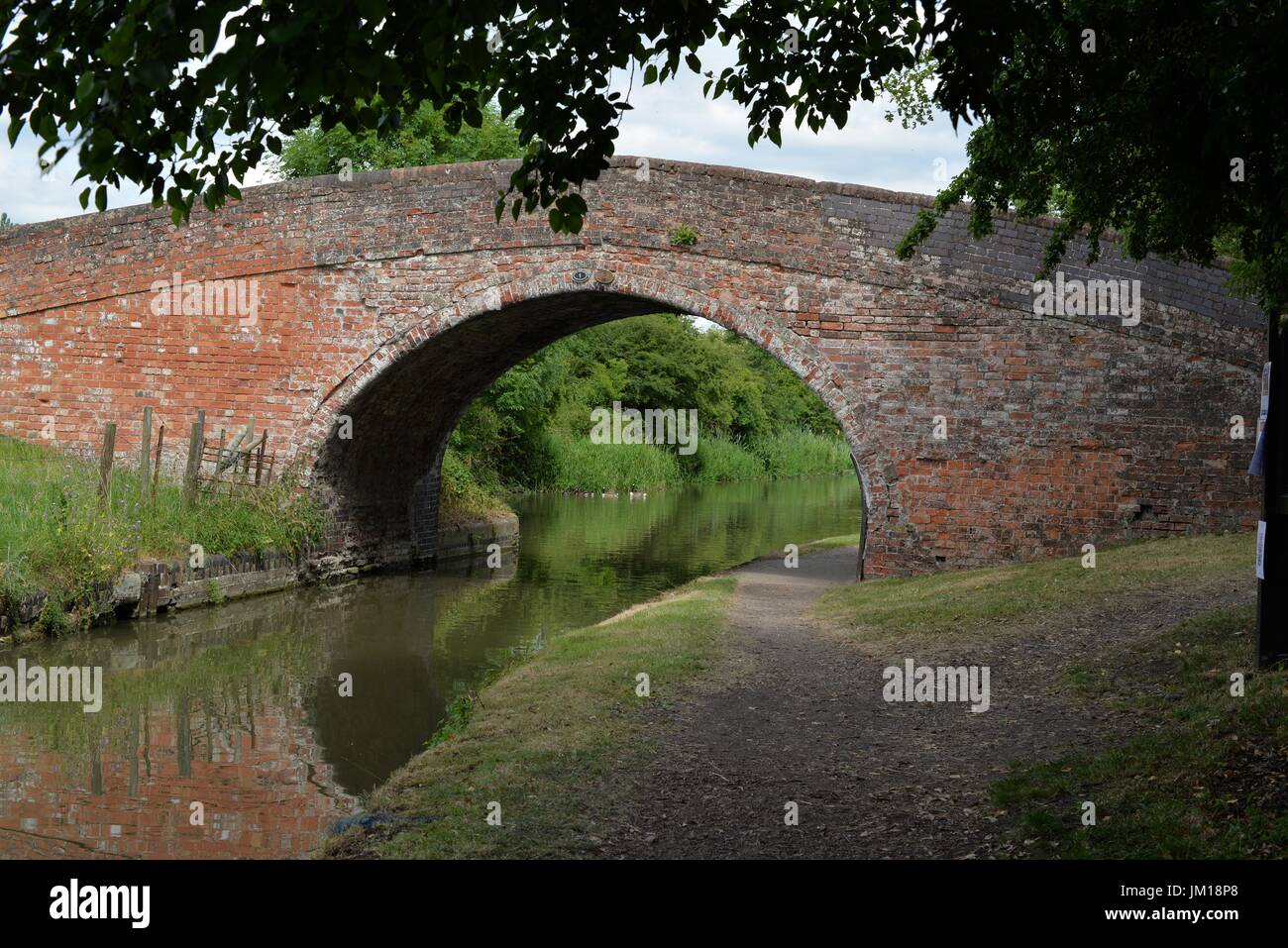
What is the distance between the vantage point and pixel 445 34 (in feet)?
12.9

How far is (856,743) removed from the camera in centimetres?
649

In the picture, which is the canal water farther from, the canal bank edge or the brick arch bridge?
the brick arch bridge

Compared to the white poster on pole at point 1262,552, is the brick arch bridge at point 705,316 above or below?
above

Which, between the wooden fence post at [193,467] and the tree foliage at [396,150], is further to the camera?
the tree foliage at [396,150]

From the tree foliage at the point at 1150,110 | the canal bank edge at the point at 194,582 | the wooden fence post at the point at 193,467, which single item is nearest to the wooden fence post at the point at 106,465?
the canal bank edge at the point at 194,582

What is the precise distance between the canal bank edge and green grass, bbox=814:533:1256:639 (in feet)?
20.8

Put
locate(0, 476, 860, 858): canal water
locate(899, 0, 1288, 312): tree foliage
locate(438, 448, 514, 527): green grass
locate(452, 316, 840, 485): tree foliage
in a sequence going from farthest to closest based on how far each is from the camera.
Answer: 1. locate(452, 316, 840, 485): tree foliage
2. locate(438, 448, 514, 527): green grass
3. locate(0, 476, 860, 858): canal water
4. locate(899, 0, 1288, 312): tree foliage

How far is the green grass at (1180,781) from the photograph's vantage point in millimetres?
4366

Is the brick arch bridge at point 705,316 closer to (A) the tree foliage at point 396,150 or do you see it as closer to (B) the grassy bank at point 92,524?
(B) the grassy bank at point 92,524

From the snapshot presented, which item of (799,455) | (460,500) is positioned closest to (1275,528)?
(460,500)

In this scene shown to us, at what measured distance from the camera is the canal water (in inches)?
254

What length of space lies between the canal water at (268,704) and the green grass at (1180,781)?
3.36 meters

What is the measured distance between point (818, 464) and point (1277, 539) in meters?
46.1

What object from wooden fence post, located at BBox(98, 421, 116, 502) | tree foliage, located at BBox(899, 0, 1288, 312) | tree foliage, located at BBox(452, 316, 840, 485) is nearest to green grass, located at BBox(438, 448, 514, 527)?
tree foliage, located at BBox(452, 316, 840, 485)
